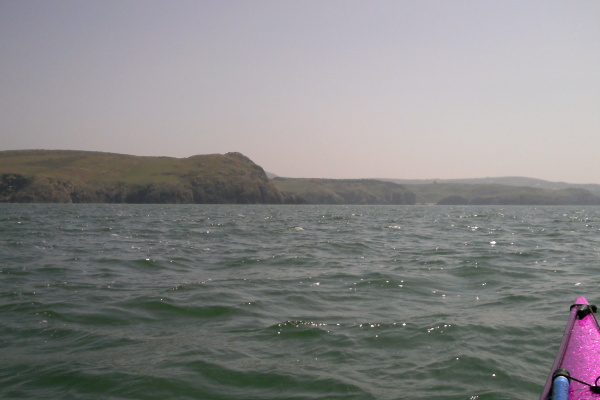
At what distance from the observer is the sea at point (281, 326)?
22.0ft

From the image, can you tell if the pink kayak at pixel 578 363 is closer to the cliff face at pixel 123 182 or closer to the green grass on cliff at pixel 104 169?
the cliff face at pixel 123 182

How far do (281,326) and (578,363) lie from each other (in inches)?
215

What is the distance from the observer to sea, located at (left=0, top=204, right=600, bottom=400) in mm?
6711

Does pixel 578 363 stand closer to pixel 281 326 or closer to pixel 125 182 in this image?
pixel 281 326

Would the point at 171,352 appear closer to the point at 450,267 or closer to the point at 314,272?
the point at 314,272

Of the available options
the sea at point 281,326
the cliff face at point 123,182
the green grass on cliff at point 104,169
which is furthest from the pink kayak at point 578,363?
the green grass on cliff at point 104,169

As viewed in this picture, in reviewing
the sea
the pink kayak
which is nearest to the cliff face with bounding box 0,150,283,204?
the sea

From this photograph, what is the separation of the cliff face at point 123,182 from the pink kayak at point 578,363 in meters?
151

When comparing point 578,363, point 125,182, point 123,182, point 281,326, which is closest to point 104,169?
point 123,182

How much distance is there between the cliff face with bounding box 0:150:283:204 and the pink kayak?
15083cm

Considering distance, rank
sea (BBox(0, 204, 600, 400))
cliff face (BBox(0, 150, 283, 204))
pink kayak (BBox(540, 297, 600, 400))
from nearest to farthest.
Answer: pink kayak (BBox(540, 297, 600, 400))
sea (BBox(0, 204, 600, 400))
cliff face (BBox(0, 150, 283, 204))

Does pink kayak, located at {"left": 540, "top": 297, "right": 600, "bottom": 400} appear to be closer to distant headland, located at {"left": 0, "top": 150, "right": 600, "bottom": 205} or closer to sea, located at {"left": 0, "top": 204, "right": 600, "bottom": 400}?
sea, located at {"left": 0, "top": 204, "right": 600, "bottom": 400}

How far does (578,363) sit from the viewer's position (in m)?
5.34

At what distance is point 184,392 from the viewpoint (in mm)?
6422
